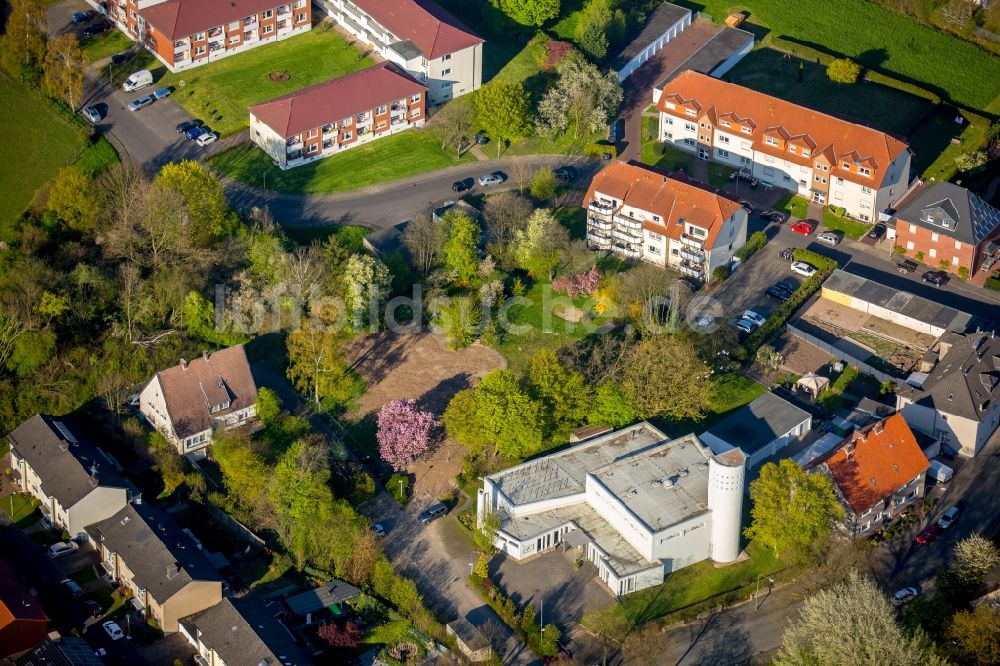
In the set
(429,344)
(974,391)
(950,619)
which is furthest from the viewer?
(429,344)

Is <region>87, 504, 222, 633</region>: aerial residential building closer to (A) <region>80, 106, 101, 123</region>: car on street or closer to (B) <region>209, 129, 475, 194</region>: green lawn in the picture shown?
(B) <region>209, 129, 475, 194</region>: green lawn

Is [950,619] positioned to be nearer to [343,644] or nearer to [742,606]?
[742,606]

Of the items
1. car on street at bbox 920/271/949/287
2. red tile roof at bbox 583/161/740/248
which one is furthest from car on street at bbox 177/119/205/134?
car on street at bbox 920/271/949/287

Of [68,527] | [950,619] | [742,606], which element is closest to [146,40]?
[68,527]

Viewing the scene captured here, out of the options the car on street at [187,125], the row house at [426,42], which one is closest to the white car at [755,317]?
the row house at [426,42]

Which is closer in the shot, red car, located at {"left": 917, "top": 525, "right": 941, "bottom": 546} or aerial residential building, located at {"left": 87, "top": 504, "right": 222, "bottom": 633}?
aerial residential building, located at {"left": 87, "top": 504, "right": 222, "bottom": 633}

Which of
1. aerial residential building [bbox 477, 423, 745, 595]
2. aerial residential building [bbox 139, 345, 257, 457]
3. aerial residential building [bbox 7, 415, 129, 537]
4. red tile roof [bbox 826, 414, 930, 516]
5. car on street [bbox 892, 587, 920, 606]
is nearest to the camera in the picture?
car on street [bbox 892, 587, 920, 606]
